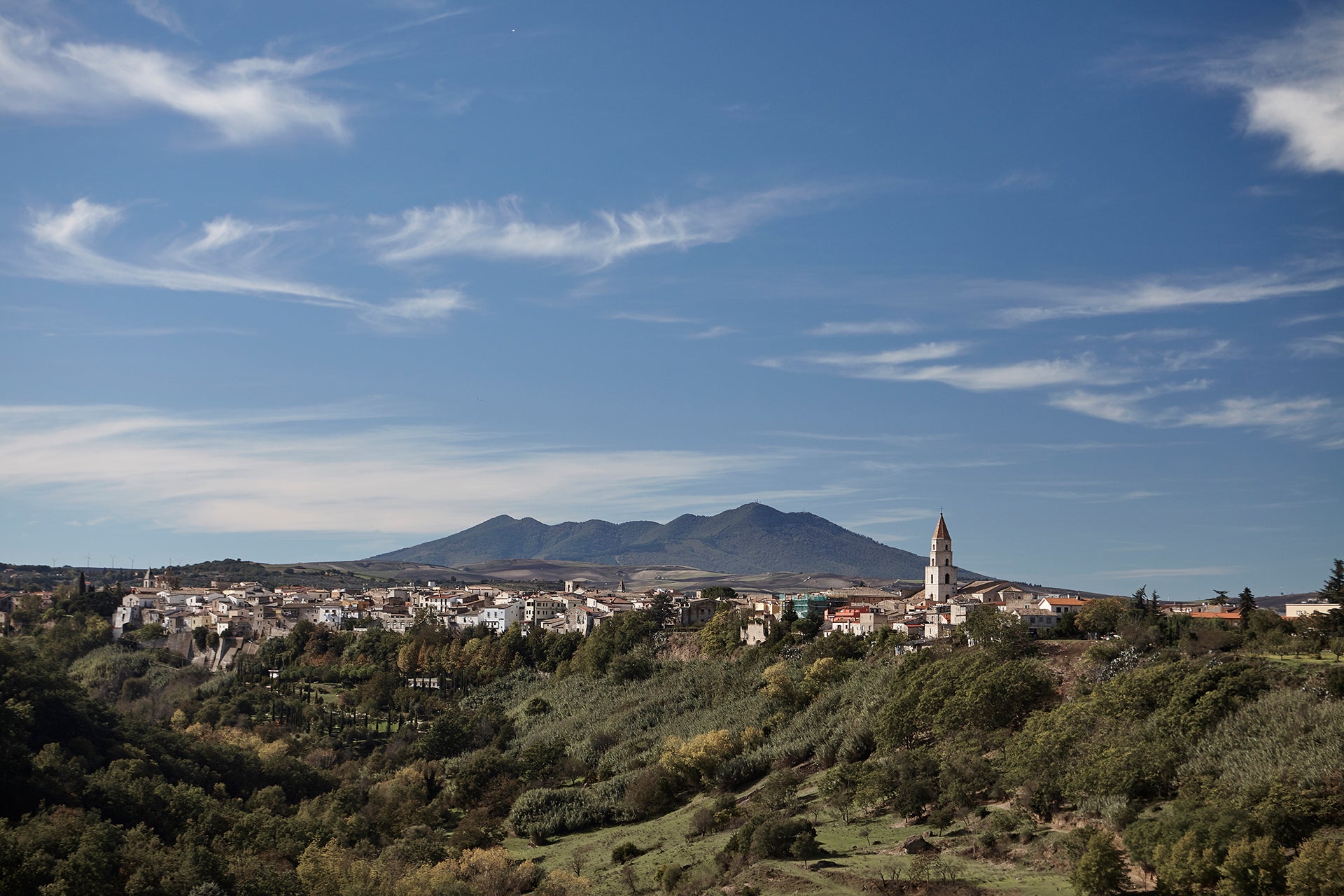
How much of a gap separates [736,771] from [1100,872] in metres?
27.5

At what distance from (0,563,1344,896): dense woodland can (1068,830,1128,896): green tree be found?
77 mm

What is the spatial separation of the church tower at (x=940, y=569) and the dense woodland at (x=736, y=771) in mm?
17489

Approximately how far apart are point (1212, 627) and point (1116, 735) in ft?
68.1

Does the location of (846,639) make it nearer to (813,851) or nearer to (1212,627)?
(1212,627)

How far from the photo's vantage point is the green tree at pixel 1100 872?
117ft

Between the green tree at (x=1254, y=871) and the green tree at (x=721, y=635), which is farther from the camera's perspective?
the green tree at (x=721, y=635)

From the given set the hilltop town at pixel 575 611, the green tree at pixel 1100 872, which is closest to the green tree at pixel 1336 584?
the hilltop town at pixel 575 611

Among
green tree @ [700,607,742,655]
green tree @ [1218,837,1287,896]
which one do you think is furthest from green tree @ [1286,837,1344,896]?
green tree @ [700,607,742,655]

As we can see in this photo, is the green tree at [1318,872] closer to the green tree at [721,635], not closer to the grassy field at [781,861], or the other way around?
the grassy field at [781,861]

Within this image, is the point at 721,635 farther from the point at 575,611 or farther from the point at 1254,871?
the point at 1254,871

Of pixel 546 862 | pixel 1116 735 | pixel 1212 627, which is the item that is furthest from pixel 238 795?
pixel 1212 627

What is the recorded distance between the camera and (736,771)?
6091cm

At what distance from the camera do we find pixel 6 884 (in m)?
36.8

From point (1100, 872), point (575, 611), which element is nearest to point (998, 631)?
point (1100, 872)
